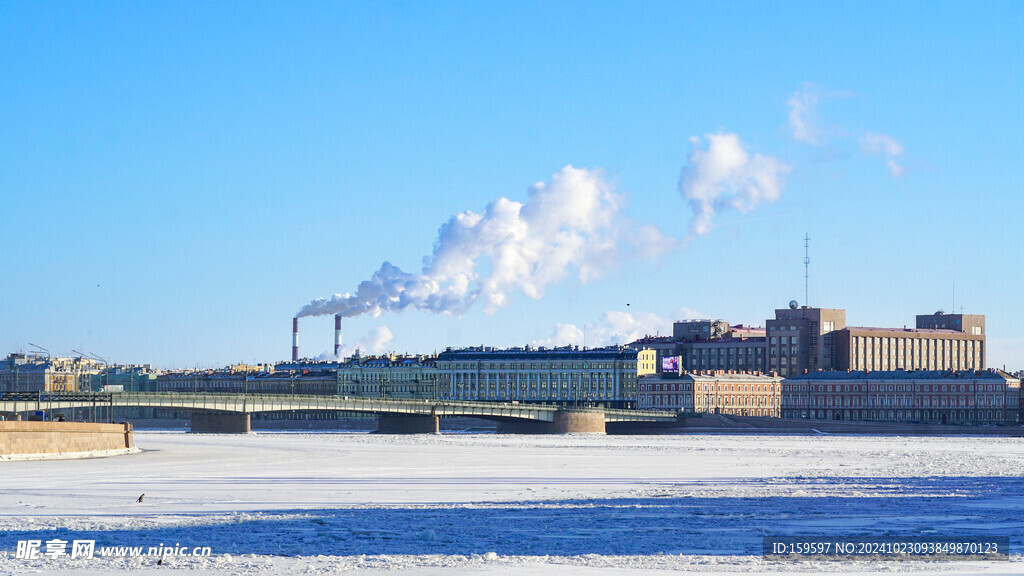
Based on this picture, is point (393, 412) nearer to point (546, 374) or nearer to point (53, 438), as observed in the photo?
point (53, 438)

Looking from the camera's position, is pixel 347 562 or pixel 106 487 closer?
pixel 347 562

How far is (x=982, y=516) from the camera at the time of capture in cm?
3117

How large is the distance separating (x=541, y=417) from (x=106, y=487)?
87.8 metres

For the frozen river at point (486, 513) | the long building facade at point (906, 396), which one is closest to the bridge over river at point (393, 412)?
the long building facade at point (906, 396)

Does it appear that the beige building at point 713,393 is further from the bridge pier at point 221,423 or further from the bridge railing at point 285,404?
the bridge pier at point 221,423

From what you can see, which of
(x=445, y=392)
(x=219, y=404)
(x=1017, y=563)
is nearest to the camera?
(x=1017, y=563)

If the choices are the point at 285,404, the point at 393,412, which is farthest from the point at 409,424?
the point at 285,404

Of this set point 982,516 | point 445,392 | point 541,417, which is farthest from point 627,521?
point 445,392

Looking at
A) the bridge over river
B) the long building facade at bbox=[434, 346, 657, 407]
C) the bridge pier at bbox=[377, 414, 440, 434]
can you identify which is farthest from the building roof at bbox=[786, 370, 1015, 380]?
the bridge pier at bbox=[377, 414, 440, 434]

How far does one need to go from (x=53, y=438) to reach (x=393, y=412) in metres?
58.1

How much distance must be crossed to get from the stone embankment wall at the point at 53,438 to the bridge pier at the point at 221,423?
45.3m

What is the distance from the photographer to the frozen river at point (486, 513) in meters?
23.5

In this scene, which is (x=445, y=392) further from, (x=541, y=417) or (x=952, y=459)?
(x=952, y=459)

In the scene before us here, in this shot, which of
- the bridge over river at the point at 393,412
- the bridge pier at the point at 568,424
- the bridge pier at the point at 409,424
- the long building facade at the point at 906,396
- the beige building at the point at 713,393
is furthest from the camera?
the beige building at the point at 713,393
